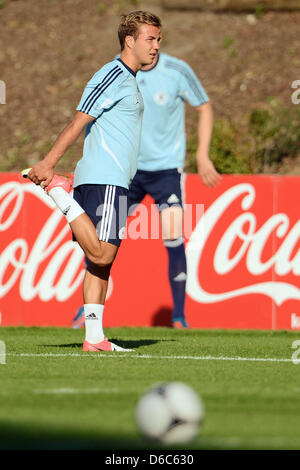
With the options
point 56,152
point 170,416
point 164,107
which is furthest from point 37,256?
point 170,416

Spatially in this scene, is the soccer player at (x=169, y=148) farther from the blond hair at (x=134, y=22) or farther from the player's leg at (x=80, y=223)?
the player's leg at (x=80, y=223)

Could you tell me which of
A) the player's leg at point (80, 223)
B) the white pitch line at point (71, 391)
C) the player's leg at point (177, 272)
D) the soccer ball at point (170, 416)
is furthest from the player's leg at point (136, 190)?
the soccer ball at point (170, 416)

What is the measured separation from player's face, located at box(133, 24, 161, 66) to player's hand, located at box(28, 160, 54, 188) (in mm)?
1075

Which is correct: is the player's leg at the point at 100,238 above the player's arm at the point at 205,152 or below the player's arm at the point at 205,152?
below

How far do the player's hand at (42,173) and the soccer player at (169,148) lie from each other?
122 inches

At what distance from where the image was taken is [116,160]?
7.28 meters

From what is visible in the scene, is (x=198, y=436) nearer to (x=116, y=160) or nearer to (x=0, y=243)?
(x=116, y=160)

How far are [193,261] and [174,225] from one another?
3.47 feet

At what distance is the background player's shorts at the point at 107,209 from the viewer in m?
7.21

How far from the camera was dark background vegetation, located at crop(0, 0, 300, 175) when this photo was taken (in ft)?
68.4

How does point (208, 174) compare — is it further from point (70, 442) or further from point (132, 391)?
point (70, 442)

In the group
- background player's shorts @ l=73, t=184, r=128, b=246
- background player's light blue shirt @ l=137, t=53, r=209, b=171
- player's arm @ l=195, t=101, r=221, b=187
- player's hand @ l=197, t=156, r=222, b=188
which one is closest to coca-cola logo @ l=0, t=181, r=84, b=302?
background player's light blue shirt @ l=137, t=53, r=209, b=171

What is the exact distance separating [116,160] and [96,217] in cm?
42
